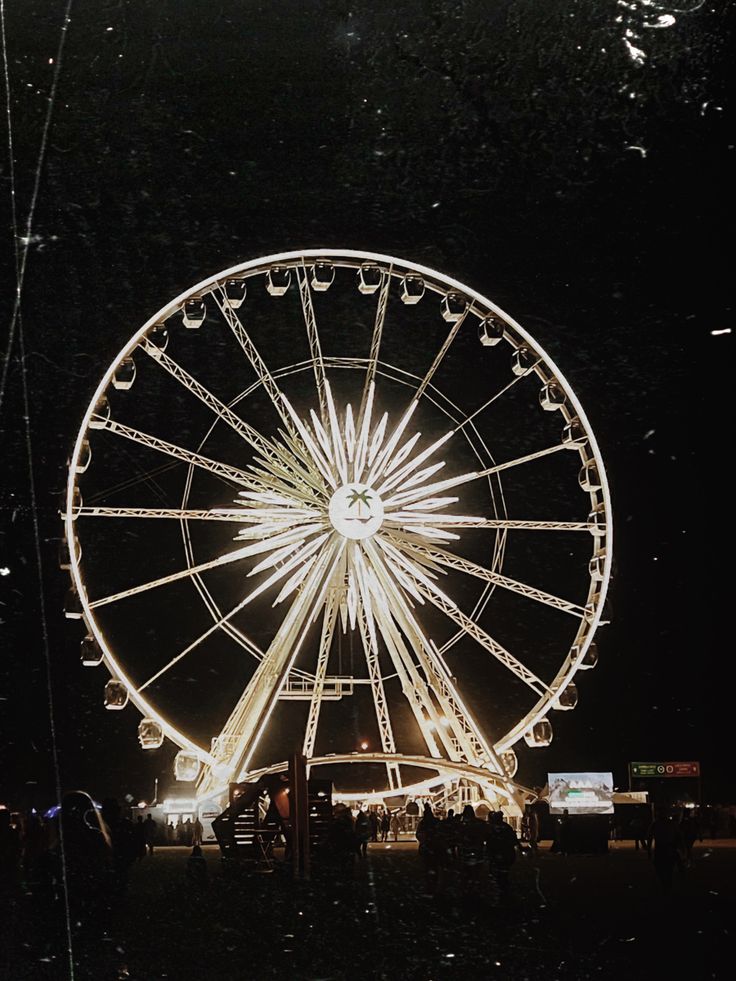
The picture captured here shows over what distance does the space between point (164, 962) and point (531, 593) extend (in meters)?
11.1

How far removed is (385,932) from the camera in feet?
28.8

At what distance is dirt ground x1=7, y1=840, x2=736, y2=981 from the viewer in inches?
278

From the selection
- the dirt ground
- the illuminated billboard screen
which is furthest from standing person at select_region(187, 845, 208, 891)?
the illuminated billboard screen

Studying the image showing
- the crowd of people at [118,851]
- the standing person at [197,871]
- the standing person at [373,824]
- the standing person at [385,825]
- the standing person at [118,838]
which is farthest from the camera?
the standing person at [373,824]

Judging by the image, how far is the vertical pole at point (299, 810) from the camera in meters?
11.0

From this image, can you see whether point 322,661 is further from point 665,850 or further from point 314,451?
point 665,850

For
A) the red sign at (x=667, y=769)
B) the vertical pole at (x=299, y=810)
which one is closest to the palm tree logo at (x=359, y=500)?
the vertical pole at (x=299, y=810)

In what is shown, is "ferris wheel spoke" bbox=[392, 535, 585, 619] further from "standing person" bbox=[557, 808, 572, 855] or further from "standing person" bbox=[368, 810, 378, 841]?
"standing person" bbox=[368, 810, 378, 841]

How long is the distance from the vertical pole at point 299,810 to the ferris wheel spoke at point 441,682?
17.8ft

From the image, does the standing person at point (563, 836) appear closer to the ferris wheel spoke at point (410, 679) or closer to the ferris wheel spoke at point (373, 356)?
the ferris wheel spoke at point (410, 679)

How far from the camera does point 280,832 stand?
51.5 ft

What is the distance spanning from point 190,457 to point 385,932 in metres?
9.04

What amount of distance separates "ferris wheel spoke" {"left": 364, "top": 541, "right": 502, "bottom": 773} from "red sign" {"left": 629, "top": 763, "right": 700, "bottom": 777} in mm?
19011

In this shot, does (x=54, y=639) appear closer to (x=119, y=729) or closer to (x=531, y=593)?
(x=119, y=729)
